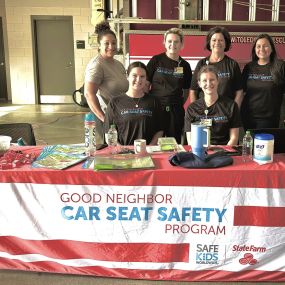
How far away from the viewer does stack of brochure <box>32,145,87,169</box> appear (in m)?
2.01

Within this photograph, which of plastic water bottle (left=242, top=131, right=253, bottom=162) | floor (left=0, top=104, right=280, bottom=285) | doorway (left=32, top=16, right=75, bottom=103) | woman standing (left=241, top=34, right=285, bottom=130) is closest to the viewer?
floor (left=0, top=104, right=280, bottom=285)

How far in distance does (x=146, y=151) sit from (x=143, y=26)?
8.76 ft

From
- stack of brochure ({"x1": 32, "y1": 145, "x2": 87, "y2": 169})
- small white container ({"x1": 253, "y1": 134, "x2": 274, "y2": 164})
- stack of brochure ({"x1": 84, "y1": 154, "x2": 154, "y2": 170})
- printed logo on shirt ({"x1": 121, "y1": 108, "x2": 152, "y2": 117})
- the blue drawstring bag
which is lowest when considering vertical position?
stack of brochure ({"x1": 32, "y1": 145, "x2": 87, "y2": 169})

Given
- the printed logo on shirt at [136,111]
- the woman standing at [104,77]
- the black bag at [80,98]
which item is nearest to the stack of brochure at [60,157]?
the printed logo on shirt at [136,111]

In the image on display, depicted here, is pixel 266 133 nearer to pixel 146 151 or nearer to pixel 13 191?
pixel 146 151

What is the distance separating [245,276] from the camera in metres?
1.97

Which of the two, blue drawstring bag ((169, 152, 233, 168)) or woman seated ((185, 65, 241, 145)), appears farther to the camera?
woman seated ((185, 65, 241, 145))

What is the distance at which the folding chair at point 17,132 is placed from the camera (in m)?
2.84

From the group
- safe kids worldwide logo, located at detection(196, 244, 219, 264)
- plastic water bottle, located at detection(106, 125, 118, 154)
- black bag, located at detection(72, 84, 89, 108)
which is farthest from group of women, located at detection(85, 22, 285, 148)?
black bag, located at detection(72, 84, 89, 108)

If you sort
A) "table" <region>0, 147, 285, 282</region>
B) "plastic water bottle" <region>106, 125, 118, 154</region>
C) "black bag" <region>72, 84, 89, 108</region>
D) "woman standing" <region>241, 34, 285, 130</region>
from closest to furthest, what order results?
1. "table" <region>0, 147, 285, 282</region>
2. "plastic water bottle" <region>106, 125, 118, 154</region>
3. "woman standing" <region>241, 34, 285, 130</region>
4. "black bag" <region>72, 84, 89, 108</region>

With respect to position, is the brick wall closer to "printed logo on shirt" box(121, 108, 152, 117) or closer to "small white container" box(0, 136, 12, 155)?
"printed logo on shirt" box(121, 108, 152, 117)

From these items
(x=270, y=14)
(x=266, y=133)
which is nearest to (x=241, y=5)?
(x=270, y=14)

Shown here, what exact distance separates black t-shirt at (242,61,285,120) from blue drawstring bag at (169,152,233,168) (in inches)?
47.4

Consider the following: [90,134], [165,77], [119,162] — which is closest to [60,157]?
[90,134]
